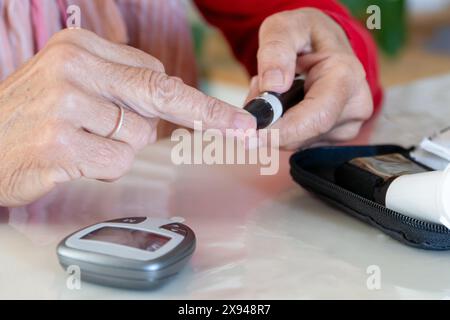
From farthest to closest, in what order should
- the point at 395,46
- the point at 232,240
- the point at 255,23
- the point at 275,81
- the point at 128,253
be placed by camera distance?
the point at 395,46
the point at 255,23
the point at 275,81
the point at 232,240
the point at 128,253

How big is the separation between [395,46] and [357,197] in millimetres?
2105

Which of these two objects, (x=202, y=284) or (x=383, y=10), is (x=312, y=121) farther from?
(x=383, y=10)

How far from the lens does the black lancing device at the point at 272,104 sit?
2.14 ft

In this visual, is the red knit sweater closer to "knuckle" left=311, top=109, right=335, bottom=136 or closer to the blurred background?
"knuckle" left=311, top=109, right=335, bottom=136

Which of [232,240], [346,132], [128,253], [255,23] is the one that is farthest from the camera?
[255,23]

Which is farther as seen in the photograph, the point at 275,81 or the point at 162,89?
the point at 275,81

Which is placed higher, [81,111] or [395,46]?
[81,111]

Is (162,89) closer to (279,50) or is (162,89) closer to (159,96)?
(159,96)

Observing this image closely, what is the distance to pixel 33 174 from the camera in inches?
23.1

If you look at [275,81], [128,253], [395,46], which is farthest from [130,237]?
[395,46]

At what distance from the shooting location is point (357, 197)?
60 centimetres

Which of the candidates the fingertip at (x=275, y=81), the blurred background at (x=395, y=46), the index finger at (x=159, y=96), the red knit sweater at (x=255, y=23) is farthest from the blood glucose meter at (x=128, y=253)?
the blurred background at (x=395, y=46)

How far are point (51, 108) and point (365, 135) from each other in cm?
44

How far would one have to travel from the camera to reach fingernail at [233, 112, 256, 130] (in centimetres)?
61
